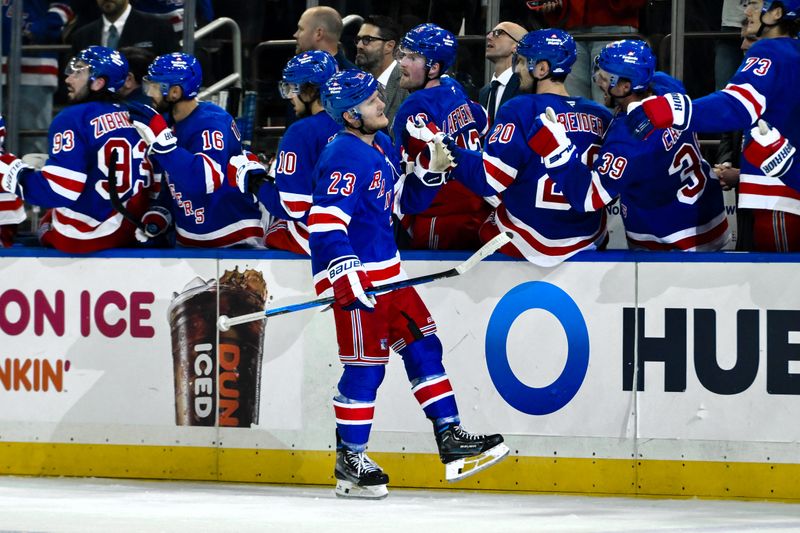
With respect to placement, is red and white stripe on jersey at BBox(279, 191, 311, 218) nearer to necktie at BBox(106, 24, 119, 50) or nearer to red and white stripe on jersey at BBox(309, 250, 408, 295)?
red and white stripe on jersey at BBox(309, 250, 408, 295)

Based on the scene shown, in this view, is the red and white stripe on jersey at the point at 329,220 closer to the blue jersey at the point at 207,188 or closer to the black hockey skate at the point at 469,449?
the black hockey skate at the point at 469,449

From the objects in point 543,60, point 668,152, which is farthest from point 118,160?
point 668,152

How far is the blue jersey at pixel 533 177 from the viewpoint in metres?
6.36

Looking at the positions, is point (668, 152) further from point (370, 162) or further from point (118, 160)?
point (118, 160)

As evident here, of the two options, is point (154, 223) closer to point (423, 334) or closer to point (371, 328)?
point (371, 328)

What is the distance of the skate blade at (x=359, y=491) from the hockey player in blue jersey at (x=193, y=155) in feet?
4.75

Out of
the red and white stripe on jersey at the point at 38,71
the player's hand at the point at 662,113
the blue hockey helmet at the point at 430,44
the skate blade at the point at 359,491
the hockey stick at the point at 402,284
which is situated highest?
the red and white stripe on jersey at the point at 38,71

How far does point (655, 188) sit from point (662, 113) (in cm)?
46

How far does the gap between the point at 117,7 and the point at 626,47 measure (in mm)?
3368

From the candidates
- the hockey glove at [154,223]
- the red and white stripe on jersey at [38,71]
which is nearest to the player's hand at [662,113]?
the hockey glove at [154,223]

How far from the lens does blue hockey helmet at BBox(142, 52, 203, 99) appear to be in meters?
6.86

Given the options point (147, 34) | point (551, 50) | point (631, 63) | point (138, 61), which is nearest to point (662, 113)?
point (631, 63)

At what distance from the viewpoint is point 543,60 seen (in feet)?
20.9

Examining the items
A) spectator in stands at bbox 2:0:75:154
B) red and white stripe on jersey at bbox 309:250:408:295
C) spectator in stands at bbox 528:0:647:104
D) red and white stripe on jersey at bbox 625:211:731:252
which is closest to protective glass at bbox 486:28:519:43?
spectator in stands at bbox 528:0:647:104
